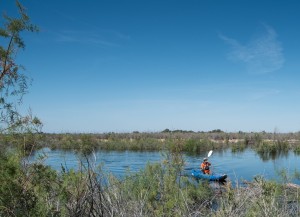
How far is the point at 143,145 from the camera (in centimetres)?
5053

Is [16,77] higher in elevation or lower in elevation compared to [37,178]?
higher

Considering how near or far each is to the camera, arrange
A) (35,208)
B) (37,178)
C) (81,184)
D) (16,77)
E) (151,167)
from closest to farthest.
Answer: (81,184) < (35,208) < (37,178) < (16,77) < (151,167)

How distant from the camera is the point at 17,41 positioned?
8922mm

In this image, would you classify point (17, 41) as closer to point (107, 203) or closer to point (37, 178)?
point (37, 178)

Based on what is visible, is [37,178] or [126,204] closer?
[126,204]

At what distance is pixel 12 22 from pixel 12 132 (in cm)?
388

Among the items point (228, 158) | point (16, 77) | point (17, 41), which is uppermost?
point (17, 41)

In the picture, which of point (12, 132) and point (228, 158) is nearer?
point (12, 132)

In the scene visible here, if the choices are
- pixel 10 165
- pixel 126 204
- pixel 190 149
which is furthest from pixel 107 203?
pixel 190 149

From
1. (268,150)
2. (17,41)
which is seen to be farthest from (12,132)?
(268,150)

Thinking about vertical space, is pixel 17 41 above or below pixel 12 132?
above

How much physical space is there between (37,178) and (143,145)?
46.2m

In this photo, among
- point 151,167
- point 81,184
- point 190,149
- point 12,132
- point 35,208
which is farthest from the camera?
point 190,149

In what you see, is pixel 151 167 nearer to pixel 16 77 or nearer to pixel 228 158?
pixel 16 77
